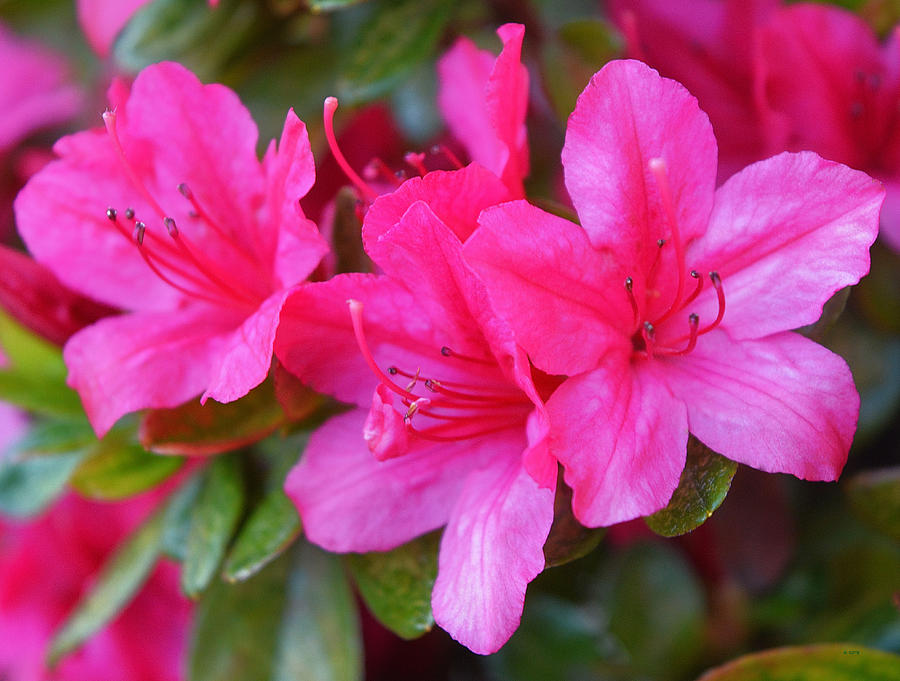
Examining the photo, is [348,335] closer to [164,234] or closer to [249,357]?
[249,357]

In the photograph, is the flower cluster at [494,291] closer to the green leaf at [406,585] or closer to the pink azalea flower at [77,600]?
the green leaf at [406,585]

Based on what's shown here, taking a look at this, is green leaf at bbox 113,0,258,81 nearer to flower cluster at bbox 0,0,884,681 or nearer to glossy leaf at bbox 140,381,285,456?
flower cluster at bbox 0,0,884,681

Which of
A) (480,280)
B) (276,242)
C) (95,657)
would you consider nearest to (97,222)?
(276,242)

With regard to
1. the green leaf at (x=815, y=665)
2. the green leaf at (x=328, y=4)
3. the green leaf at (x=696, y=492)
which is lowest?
the green leaf at (x=815, y=665)

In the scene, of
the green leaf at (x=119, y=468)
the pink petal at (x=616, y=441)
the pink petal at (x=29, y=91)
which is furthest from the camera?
the pink petal at (x=29, y=91)

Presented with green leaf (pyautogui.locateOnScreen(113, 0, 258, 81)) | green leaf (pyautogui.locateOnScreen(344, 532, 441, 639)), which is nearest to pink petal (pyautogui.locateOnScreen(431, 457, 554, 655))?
green leaf (pyautogui.locateOnScreen(344, 532, 441, 639))

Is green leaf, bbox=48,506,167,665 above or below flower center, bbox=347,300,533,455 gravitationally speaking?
below

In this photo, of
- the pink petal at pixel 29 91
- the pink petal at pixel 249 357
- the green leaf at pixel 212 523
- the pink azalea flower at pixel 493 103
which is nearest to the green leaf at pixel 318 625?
the green leaf at pixel 212 523
